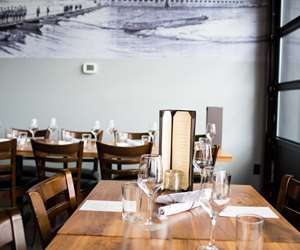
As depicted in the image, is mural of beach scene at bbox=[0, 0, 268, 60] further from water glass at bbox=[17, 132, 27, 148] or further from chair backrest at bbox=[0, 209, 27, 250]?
chair backrest at bbox=[0, 209, 27, 250]

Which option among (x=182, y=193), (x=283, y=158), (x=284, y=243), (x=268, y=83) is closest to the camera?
(x=284, y=243)

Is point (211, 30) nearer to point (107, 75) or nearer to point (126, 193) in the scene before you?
point (107, 75)

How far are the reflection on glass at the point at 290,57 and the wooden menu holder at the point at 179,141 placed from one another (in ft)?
8.39

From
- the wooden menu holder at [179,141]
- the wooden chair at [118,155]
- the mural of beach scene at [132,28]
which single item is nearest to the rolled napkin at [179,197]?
the wooden menu holder at [179,141]

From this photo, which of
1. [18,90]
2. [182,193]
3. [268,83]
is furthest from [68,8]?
[182,193]

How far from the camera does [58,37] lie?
454 centimetres

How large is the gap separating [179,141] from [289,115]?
2.73 metres

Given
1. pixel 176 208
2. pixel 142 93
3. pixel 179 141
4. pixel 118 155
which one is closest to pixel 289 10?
pixel 142 93

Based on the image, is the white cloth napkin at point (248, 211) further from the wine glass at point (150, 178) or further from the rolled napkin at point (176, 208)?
the wine glass at point (150, 178)

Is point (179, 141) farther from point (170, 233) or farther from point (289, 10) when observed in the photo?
point (289, 10)

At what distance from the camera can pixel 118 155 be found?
8.84ft

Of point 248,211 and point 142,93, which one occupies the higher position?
point 142,93

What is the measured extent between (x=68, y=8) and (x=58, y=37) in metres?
0.37

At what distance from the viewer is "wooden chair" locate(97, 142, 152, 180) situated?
8.76 feet
